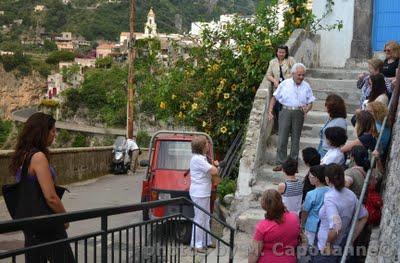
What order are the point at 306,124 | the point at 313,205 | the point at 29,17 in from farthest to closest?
the point at 29,17
the point at 306,124
the point at 313,205

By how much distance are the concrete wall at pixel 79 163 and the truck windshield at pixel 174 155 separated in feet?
20.0

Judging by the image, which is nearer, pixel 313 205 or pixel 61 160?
pixel 313 205

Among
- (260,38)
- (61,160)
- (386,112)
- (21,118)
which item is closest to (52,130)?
(386,112)

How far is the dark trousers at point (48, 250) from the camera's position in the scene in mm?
3588

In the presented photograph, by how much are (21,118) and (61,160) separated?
160ft

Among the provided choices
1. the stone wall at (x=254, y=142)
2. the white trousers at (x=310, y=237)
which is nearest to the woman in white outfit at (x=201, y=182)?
the stone wall at (x=254, y=142)

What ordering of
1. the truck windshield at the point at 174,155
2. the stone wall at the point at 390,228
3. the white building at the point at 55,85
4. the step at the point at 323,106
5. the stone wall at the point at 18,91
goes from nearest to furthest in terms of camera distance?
the stone wall at the point at 390,228
the step at the point at 323,106
the truck windshield at the point at 174,155
the white building at the point at 55,85
the stone wall at the point at 18,91

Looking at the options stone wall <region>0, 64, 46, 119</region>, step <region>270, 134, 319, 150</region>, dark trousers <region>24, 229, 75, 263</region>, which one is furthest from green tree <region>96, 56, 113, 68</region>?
dark trousers <region>24, 229, 75, 263</region>

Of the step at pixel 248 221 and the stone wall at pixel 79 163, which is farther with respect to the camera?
the stone wall at pixel 79 163

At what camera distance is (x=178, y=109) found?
12.6 m

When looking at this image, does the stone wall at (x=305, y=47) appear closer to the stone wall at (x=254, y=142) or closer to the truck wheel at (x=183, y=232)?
the stone wall at (x=254, y=142)

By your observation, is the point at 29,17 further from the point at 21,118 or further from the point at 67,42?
the point at 21,118

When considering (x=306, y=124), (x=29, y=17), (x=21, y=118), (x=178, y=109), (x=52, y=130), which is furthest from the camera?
(x=29, y=17)

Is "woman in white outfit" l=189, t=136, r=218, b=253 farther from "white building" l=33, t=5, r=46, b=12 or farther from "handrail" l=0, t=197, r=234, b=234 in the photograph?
"white building" l=33, t=5, r=46, b=12
